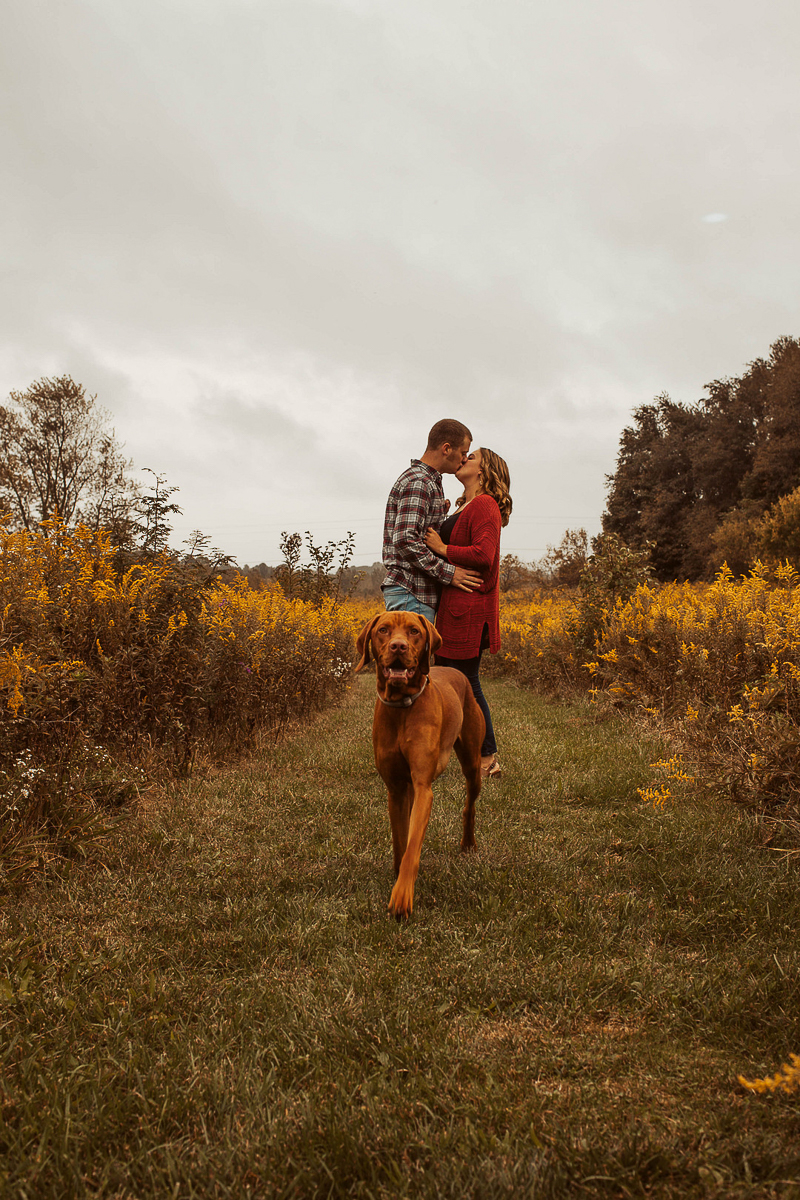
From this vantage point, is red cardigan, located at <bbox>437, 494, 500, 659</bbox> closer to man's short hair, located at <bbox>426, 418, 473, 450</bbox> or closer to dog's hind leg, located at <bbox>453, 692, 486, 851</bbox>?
man's short hair, located at <bbox>426, 418, 473, 450</bbox>

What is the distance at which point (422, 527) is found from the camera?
4.04 m

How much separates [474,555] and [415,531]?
1.39 feet

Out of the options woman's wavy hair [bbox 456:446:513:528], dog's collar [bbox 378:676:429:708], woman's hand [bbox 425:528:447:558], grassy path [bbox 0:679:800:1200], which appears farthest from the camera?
woman's wavy hair [bbox 456:446:513:528]

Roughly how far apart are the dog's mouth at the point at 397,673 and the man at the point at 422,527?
132 cm

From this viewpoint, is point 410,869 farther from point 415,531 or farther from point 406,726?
point 415,531

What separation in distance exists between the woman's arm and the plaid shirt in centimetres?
11

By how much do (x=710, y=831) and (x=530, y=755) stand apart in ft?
7.40

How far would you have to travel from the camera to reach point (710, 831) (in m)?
3.42

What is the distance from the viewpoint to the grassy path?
144 centimetres

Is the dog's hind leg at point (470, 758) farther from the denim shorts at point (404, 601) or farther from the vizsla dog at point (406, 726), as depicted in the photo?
the denim shorts at point (404, 601)

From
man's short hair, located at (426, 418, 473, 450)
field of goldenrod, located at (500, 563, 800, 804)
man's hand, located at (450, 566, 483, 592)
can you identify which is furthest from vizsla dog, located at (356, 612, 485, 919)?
field of goldenrod, located at (500, 563, 800, 804)

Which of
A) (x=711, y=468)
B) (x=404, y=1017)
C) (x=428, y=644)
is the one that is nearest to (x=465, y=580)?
(x=428, y=644)

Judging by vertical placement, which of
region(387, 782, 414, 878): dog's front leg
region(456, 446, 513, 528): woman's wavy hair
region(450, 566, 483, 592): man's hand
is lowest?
region(387, 782, 414, 878): dog's front leg

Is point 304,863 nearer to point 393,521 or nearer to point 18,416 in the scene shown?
point 393,521
